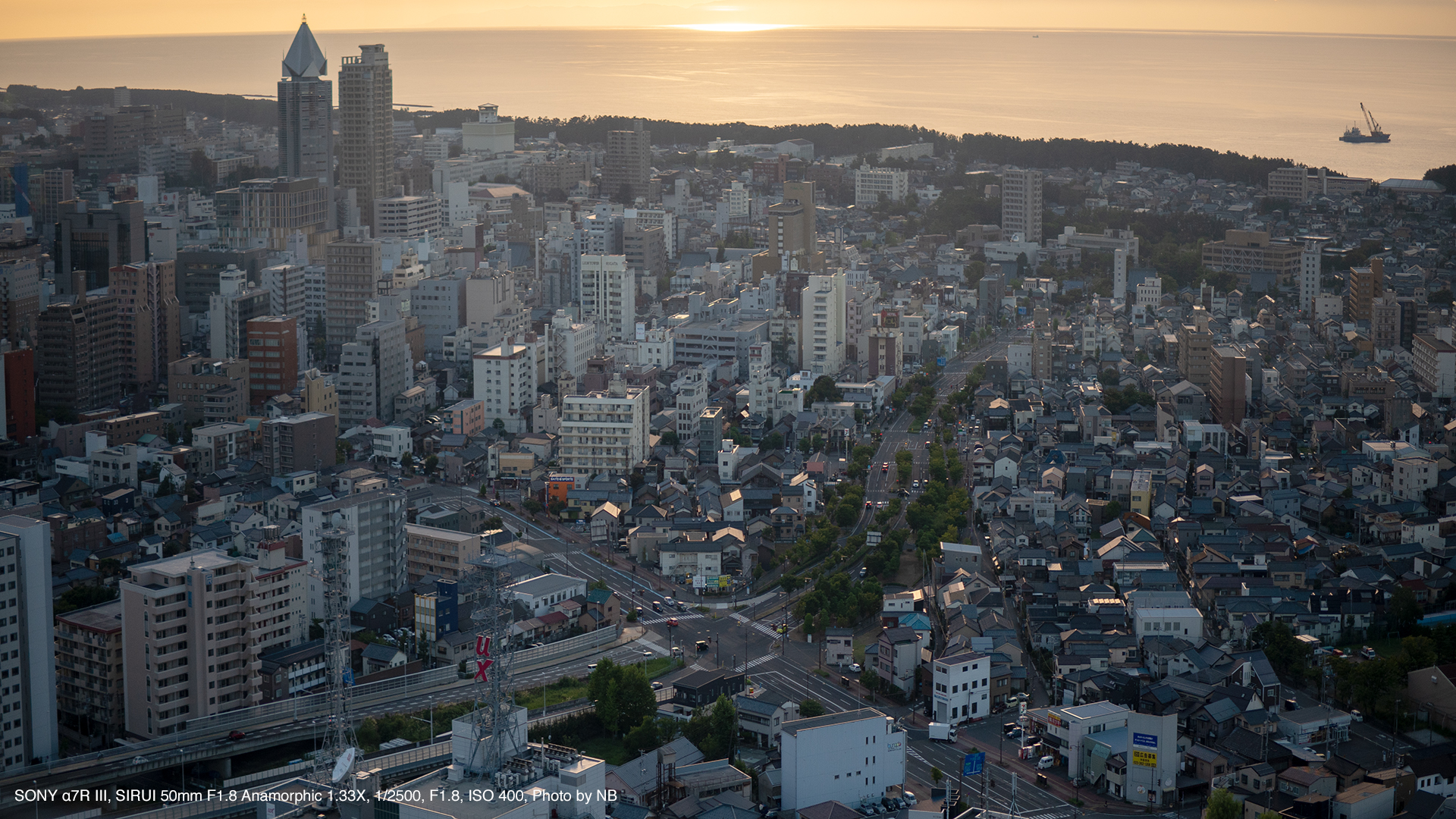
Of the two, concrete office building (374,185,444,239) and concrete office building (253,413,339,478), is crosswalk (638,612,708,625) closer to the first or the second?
concrete office building (253,413,339,478)

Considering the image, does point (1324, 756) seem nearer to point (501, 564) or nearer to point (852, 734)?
point (852, 734)

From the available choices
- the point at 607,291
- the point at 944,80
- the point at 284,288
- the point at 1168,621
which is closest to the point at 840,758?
the point at 1168,621

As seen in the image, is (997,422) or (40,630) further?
(997,422)

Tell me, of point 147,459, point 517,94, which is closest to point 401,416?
point 147,459

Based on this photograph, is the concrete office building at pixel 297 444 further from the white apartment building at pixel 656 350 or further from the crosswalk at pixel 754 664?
the crosswalk at pixel 754 664

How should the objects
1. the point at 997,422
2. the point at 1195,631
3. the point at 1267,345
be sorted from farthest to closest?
the point at 1267,345, the point at 997,422, the point at 1195,631

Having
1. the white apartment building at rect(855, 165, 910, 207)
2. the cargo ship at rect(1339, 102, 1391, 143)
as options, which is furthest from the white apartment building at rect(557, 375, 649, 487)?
the cargo ship at rect(1339, 102, 1391, 143)
